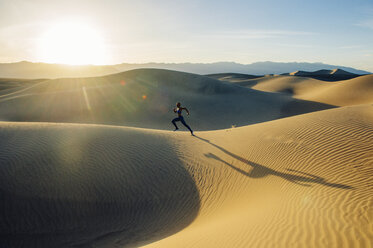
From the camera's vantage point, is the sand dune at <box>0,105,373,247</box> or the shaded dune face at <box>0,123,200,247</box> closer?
the sand dune at <box>0,105,373,247</box>

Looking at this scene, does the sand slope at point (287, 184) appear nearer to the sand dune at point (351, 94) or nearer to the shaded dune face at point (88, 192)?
the shaded dune face at point (88, 192)

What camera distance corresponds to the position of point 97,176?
6762 mm

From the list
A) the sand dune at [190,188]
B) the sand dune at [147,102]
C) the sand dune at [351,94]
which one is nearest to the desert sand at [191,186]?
Result: the sand dune at [190,188]

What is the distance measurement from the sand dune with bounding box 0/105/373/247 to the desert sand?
3cm

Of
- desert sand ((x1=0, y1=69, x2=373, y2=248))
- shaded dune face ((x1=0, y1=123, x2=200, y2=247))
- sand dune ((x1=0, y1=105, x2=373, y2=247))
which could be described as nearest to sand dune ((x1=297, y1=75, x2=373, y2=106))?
desert sand ((x1=0, y1=69, x2=373, y2=248))

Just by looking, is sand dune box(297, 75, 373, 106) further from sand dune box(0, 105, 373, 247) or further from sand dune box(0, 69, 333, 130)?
sand dune box(0, 105, 373, 247)

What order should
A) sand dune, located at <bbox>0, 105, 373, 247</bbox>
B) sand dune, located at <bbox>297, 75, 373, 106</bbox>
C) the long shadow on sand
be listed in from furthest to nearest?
sand dune, located at <bbox>297, 75, 373, 106</bbox>, the long shadow on sand, sand dune, located at <bbox>0, 105, 373, 247</bbox>

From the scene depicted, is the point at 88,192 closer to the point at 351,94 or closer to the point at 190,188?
the point at 190,188

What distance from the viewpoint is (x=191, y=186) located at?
6695 mm

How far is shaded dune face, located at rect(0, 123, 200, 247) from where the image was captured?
522cm

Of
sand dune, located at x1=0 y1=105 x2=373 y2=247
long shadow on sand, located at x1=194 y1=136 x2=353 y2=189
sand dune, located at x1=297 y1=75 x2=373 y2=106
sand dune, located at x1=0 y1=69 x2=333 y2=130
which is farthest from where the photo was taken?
sand dune, located at x1=297 y1=75 x2=373 y2=106

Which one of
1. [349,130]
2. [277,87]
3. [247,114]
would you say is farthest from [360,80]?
[349,130]

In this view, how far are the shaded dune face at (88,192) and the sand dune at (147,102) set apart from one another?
12.4 meters

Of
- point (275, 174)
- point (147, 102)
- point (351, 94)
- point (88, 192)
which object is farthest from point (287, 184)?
point (351, 94)
